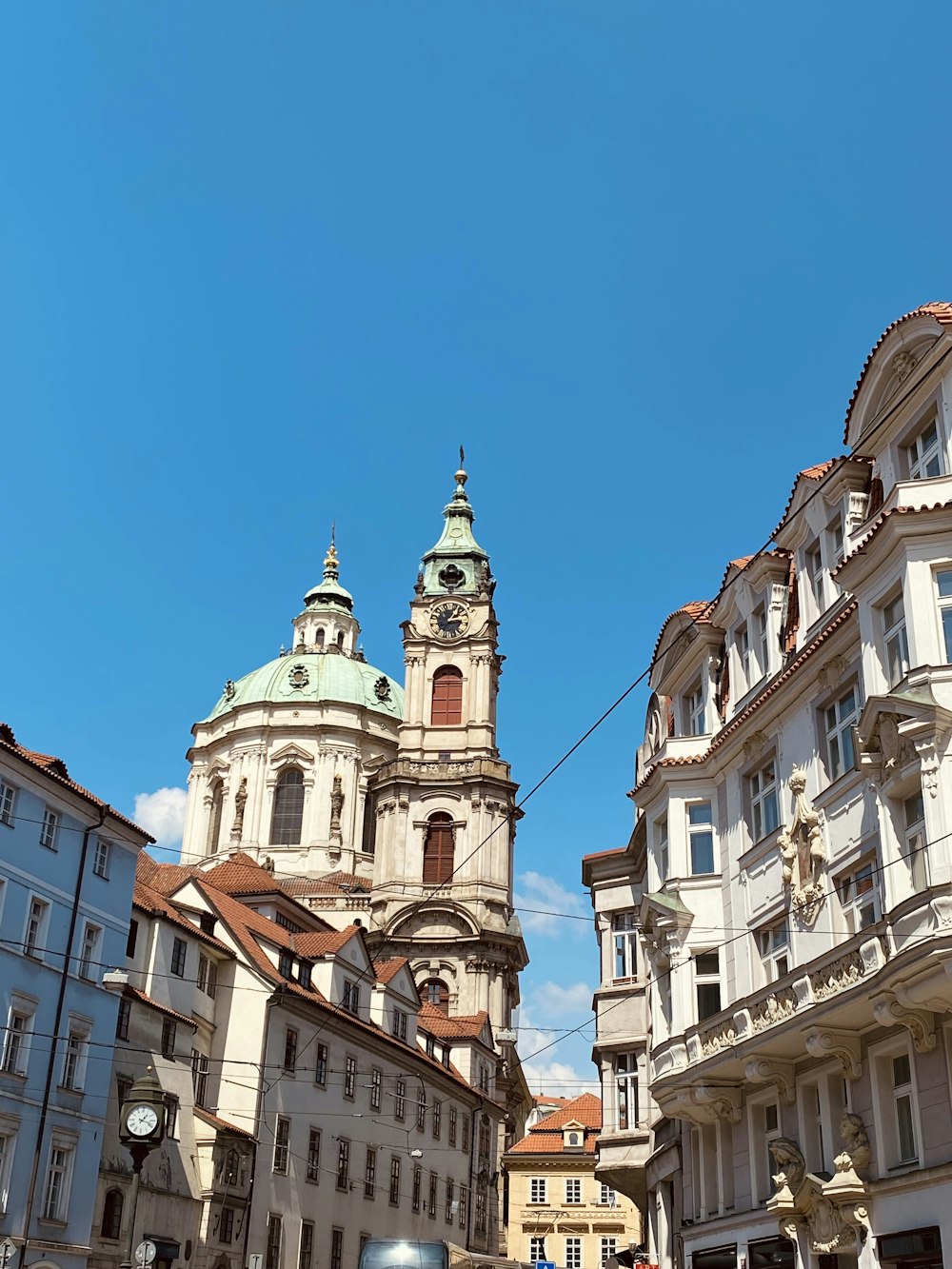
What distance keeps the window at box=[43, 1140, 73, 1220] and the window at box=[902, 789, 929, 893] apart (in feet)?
84.6

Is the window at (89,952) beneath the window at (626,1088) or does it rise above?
above

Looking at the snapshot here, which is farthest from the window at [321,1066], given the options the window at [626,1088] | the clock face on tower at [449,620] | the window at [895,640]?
the clock face on tower at [449,620]

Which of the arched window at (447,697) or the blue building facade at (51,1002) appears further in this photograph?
the arched window at (447,697)

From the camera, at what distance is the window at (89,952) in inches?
1580

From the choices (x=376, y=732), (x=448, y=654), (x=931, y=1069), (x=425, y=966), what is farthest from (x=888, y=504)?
(x=376, y=732)

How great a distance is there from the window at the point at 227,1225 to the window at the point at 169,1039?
5.15 metres

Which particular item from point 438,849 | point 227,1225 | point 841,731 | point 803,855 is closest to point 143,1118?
point 803,855

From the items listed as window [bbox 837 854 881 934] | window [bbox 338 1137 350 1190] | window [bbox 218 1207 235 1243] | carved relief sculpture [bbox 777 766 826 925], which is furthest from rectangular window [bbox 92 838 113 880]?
window [bbox 837 854 881 934]

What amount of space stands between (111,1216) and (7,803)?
42.0 feet

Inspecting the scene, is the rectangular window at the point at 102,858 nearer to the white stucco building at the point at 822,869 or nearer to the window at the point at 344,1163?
the white stucco building at the point at 822,869

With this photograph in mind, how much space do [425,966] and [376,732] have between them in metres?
25.0

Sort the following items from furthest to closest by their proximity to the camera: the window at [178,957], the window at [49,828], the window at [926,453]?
the window at [178,957], the window at [49,828], the window at [926,453]

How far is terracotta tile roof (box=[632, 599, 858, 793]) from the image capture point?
86.8 ft

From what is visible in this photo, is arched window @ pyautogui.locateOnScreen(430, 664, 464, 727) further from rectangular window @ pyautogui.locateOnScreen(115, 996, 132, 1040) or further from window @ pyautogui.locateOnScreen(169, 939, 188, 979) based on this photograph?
rectangular window @ pyautogui.locateOnScreen(115, 996, 132, 1040)
